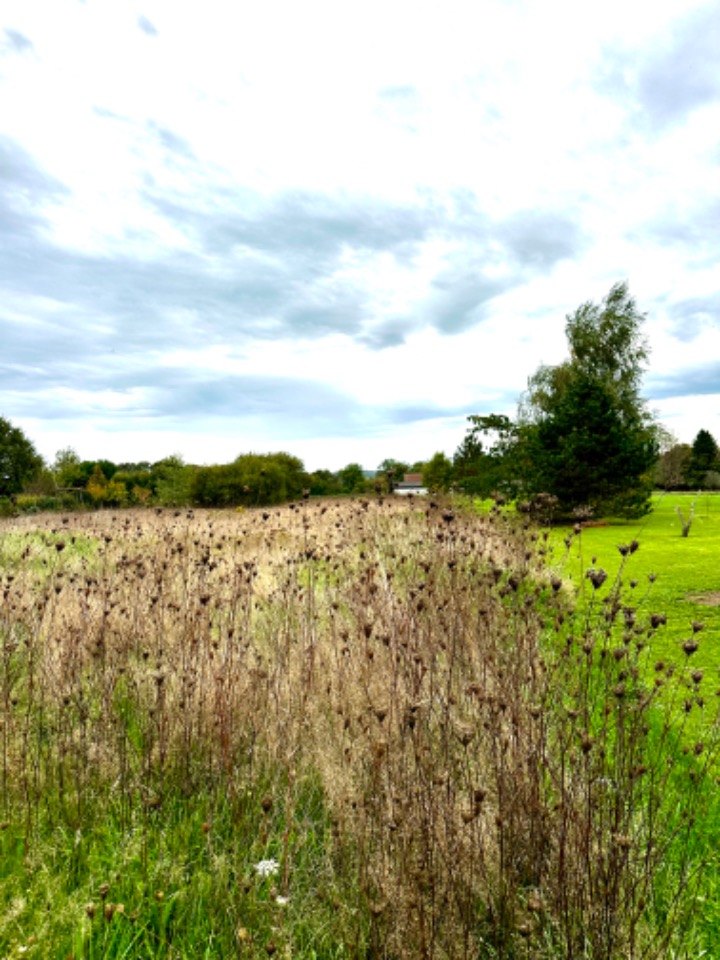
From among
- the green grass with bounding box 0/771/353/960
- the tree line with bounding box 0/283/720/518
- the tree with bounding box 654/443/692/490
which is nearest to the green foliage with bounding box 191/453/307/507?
the tree line with bounding box 0/283/720/518

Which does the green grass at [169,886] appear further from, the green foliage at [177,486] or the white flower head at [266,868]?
the green foliage at [177,486]

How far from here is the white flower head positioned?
7.54 ft

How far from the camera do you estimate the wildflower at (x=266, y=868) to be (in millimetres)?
2297

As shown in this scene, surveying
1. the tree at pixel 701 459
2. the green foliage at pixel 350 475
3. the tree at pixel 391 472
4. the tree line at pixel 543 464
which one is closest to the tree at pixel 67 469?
the tree line at pixel 543 464

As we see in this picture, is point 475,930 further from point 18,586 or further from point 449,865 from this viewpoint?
point 18,586

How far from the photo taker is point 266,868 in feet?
7.84

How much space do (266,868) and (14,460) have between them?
132ft

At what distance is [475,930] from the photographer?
2.19 metres

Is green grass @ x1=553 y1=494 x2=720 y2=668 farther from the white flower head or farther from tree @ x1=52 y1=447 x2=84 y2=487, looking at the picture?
tree @ x1=52 y1=447 x2=84 y2=487

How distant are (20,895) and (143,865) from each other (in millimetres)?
444

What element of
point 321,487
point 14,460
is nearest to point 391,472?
point 321,487

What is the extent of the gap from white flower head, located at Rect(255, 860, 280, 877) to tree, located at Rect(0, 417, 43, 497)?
1519 inches

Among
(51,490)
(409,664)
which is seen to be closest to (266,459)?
(51,490)

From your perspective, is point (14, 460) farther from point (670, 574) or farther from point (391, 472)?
point (670, 574)
